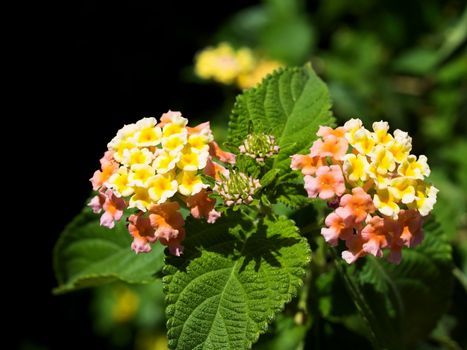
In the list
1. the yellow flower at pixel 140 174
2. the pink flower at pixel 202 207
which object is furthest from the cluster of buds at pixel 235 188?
the yellow flower at pixel 140 174

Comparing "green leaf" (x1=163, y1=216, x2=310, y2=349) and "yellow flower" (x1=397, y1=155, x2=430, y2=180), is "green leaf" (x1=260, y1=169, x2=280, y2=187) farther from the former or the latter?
"yellow flower" (x1=397, y1=155, x2=430, y2=180)

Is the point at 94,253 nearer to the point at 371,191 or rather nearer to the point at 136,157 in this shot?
the point at 136,157

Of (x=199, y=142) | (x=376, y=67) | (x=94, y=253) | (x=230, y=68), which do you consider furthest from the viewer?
(x=376, y=67)

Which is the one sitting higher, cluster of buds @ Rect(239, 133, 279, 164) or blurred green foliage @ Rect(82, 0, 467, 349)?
blurred green foliage @ Rect(82, 0, 467, 349)

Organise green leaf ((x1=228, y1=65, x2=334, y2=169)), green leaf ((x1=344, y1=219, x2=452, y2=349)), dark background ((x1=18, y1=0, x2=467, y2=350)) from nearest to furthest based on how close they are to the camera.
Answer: green leaf ((x1=228, y1=65, x2=334, y2=169)), green leaf ((x1=344, y1=219, x2=452, y2=349)), dark background ((x1=18, y1=0, x2=467, y2=350))

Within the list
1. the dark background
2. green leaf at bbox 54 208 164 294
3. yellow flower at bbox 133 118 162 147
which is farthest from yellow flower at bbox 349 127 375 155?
the dark background

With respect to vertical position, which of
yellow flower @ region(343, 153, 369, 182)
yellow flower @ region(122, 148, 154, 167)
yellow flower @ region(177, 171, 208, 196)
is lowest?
yellow flower @ region(343, 153, 369, 182)

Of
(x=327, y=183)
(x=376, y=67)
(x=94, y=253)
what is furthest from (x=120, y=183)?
(x=376, y=67)
